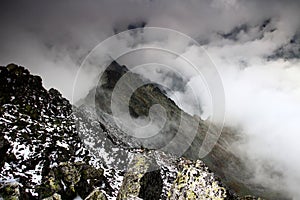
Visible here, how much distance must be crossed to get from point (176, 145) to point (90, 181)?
15326cm

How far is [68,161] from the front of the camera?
3419 cm

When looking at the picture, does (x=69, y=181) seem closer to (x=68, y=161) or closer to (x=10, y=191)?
(x=10, y=191)

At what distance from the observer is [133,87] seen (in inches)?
7057

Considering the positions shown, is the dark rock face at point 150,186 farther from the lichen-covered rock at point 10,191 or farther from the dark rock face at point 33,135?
the lichen-covered rock at point 10,191

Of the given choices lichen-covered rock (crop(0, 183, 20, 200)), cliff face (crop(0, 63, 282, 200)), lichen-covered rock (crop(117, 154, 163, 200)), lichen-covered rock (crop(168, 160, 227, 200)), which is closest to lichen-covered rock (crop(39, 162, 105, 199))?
cliff face (crop(0, 63, 282, 200))

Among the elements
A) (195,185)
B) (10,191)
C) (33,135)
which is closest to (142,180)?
(195,185)

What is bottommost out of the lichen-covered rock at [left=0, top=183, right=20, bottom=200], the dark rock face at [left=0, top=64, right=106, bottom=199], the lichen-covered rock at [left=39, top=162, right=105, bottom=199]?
the lichen-covered rock at [left=0, top=183, right=20, bottom=200]

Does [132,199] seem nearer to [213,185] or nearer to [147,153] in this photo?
[213,185]

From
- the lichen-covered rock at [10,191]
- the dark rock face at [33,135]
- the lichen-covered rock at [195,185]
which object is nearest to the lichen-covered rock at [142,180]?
the lichen-covered rock at [195,185]

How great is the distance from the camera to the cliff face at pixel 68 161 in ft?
50.9

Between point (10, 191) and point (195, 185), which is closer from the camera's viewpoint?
point (195, 185)

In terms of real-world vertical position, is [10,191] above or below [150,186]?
above

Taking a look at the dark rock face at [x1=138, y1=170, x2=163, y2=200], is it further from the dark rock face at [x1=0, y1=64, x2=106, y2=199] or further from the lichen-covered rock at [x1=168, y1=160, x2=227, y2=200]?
the dark rock face at [x1=0, y1=64, x2=106, y2=199]

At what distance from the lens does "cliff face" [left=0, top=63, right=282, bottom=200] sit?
1550cm
